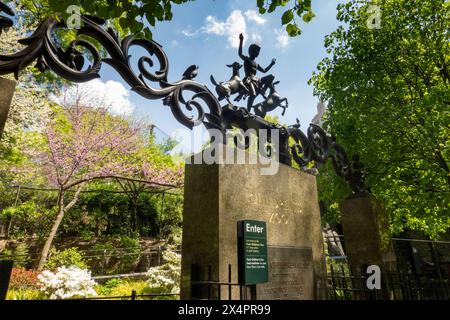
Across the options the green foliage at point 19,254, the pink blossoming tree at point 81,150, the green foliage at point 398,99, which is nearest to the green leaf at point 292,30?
the green foliage at point 398,99

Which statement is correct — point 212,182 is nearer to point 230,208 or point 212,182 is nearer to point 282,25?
point 230,208

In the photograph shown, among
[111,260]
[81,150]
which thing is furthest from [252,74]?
[111,260]

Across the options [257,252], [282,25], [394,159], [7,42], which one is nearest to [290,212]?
[257,252]

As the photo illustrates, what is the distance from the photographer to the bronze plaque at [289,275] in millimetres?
4396

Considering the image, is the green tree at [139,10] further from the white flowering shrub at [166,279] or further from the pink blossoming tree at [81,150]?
the pink blossoming tree at [81,150]

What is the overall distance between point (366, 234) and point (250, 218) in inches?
176

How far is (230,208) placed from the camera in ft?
14.0

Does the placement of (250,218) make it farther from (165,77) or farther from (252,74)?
(252,74)

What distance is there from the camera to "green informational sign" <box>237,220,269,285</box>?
3.83m

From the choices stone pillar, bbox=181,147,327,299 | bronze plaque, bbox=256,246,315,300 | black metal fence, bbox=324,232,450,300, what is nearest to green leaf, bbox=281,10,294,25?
stone pillar, bbox=181,147,327,299

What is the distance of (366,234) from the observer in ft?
24.5

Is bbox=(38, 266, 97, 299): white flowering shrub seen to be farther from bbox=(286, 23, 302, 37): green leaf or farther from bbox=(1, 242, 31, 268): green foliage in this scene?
bbox=(286, 23, 302, 37): green leaf

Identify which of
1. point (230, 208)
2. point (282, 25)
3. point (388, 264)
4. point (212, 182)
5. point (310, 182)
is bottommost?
point (388, 264)
